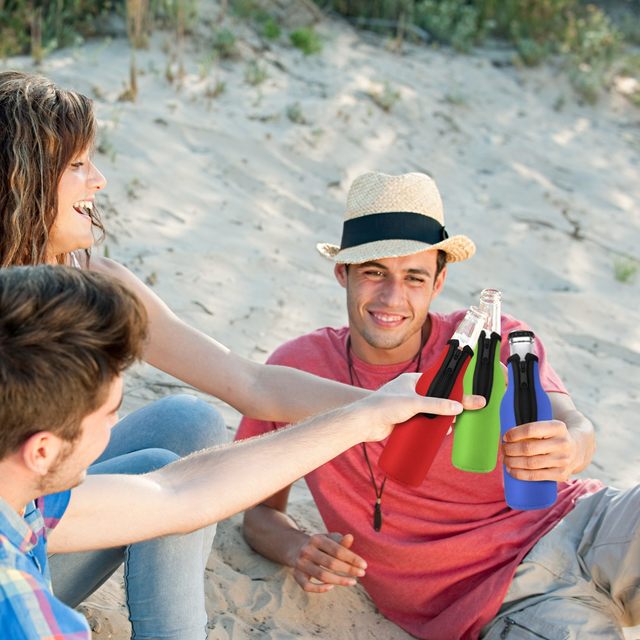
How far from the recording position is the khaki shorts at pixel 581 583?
273cm

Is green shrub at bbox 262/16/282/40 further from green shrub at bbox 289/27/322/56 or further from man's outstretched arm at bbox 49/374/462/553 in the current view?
man's outstretched arm at bbox 49/374/462/553

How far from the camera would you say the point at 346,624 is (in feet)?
9.86

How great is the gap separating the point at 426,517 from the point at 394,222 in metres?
0.90

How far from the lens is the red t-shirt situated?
9.41 ft

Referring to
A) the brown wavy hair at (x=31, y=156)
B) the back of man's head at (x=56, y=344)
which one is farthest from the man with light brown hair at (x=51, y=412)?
the brown wavy hair at (x=31, y=156)

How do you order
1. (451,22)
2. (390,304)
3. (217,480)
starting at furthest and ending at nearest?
(451,22) < (390,304) < (217,480)

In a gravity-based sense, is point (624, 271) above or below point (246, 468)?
below

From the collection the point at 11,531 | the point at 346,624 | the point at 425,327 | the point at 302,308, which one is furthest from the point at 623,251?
the point at 11,531

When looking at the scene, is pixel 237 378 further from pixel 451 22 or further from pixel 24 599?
pixel 451 22

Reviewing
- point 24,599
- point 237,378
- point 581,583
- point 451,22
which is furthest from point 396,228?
point 451,22

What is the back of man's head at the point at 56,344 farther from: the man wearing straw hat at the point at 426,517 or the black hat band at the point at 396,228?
the black hat band at the point at 396,228

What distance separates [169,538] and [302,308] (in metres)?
2.70

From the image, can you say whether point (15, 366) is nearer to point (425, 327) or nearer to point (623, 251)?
point (425, 327)

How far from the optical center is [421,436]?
7.61ft
